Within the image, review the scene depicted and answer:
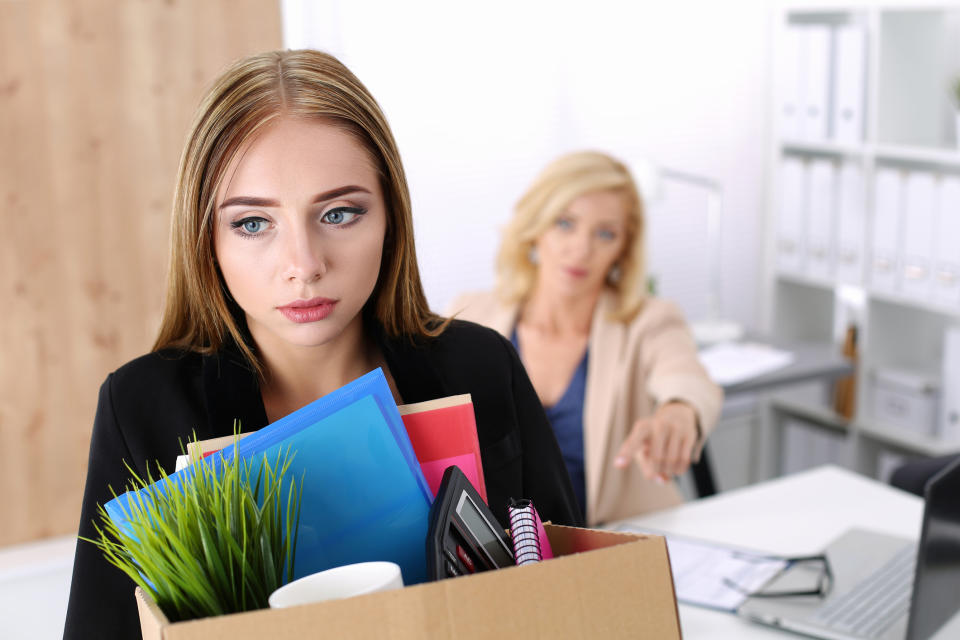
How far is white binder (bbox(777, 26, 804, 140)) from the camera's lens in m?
3.27

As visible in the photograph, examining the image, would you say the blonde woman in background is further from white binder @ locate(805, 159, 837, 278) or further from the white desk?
white binder @ locate(805, 159, 837, 278)

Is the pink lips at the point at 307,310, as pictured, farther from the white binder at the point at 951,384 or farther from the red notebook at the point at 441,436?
the white binder at the point at 951,384

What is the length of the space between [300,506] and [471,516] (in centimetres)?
11

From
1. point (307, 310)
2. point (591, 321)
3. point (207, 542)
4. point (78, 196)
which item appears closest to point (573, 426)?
point (591, 321)

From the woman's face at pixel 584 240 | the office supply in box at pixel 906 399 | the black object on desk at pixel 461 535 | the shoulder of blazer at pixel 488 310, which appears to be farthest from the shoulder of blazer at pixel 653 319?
the black object on desk at pixel 461 535

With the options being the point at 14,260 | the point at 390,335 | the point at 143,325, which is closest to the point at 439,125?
the point at 143,325

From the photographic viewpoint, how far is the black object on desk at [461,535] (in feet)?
1.86

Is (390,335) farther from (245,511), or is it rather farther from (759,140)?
(759,140)

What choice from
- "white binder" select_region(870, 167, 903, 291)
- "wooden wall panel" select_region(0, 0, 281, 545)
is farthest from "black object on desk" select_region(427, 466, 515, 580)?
→ "white binder" select_region(870, 167, 903, 291)

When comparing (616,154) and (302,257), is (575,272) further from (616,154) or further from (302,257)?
(302,257)

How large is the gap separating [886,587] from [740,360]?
1.48 m

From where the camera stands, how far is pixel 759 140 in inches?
147

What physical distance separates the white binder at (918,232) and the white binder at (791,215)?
437 mm

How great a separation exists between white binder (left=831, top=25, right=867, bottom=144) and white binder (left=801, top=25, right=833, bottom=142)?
30mm
